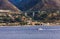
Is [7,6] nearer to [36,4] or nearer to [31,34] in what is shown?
[36,4]

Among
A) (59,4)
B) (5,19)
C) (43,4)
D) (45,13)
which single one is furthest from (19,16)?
(59,4)

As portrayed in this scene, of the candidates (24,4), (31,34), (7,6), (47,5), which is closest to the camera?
(31,34)

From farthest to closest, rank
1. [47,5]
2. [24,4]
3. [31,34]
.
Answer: [24,4] < [47,5] < [31,34]

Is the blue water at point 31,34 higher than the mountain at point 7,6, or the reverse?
the mountain at point 7,6

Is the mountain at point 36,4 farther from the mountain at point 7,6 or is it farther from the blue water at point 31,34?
the blue water at point 31,34

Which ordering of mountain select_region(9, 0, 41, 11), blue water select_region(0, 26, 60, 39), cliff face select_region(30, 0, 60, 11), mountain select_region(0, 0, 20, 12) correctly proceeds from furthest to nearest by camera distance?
mountain select_region(9, 0, 41, 11) < cliff face select_region(30, 0, 60, 11) < mountain select_region(0, 0, 20, 12) < blue water select_region(0, 26, 60, 39)

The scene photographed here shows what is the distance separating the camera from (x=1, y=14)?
4747cm

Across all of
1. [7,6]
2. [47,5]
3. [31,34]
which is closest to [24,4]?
[7,6]

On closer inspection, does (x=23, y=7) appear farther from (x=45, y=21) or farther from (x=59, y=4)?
(x=45, y=21)

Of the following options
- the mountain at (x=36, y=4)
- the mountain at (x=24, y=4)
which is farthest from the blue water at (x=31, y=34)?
the mountain at (x=24, y=4)

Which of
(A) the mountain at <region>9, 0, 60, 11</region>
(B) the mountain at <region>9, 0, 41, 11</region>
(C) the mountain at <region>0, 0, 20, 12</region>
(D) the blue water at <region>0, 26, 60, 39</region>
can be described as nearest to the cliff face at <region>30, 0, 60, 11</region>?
(A) the mountain at <region>9, 0, 60, 11</region>

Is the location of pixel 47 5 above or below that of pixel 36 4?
below

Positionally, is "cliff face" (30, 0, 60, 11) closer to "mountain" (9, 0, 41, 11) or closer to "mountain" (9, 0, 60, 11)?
"mountain" (9, 0, 60, 11)

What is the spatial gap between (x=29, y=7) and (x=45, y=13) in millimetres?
6681
